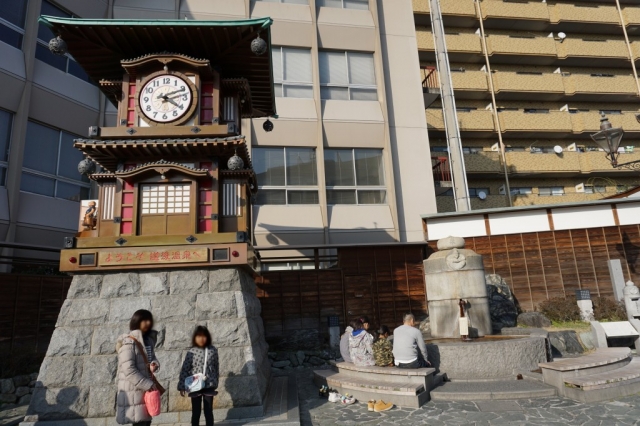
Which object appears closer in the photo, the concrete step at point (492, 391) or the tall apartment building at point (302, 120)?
the concrete step at point (492, 391)

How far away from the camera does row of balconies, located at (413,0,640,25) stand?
87.0 ft

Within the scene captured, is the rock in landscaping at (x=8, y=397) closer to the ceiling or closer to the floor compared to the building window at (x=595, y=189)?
closer to the floor

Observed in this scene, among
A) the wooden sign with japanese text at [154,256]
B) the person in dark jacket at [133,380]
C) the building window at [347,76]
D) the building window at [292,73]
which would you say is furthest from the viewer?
the building window at [347,76]

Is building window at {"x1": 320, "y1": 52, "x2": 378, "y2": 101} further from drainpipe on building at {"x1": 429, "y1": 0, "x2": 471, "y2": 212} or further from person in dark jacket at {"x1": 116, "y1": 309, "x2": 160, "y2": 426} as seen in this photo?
person in dark jacket at {"x1": 116, "y1": 309, "x2": 160, "y2": 426}

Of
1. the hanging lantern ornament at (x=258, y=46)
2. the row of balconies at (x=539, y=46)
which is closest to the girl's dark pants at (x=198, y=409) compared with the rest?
the hanging lantern ornament at (x=258, y=46)

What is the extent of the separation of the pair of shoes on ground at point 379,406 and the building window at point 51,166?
45.2 feet

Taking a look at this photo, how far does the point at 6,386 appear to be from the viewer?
9477 mm

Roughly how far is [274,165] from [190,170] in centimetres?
959

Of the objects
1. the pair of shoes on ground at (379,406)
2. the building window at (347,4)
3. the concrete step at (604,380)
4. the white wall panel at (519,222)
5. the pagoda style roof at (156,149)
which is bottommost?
the pair of shoes on ground at (379,406)

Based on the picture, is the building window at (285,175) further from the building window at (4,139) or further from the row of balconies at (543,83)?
the row of balconies at (543,83)

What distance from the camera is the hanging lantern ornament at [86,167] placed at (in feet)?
27.7

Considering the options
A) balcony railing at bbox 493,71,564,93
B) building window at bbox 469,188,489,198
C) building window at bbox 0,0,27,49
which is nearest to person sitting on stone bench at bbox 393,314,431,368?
building window at bbox 0,0,27,49

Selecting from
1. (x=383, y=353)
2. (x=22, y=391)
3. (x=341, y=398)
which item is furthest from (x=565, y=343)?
(x=22, y=391)

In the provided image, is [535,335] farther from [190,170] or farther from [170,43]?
[170,43]
